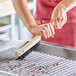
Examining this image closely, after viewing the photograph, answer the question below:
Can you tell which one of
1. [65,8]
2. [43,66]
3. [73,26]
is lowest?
[43,66]

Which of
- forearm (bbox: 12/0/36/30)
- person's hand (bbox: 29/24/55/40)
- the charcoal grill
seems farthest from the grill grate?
forearm (bbox: 12/0/36/30)

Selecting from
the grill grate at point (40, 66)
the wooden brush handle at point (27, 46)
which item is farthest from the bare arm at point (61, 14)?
the grill grate at point (40, 66)

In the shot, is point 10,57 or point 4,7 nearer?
point 10,57

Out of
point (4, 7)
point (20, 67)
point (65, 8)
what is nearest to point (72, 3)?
point (65, 8)

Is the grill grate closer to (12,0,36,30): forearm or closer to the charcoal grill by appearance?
the charcoal grill

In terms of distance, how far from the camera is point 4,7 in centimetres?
207

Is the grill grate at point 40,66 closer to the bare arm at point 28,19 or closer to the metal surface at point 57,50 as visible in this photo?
the metal surface at point 57,50

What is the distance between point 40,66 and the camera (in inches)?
41.2

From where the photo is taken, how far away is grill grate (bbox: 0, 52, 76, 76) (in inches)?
38.2

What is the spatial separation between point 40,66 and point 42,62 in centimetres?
6

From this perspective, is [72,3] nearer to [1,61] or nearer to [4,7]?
[1,61]

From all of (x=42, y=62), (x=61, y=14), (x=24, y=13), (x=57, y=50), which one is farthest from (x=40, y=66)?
(x=24, y=13)

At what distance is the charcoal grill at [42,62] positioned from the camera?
38.5 inches

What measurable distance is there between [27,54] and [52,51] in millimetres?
123
